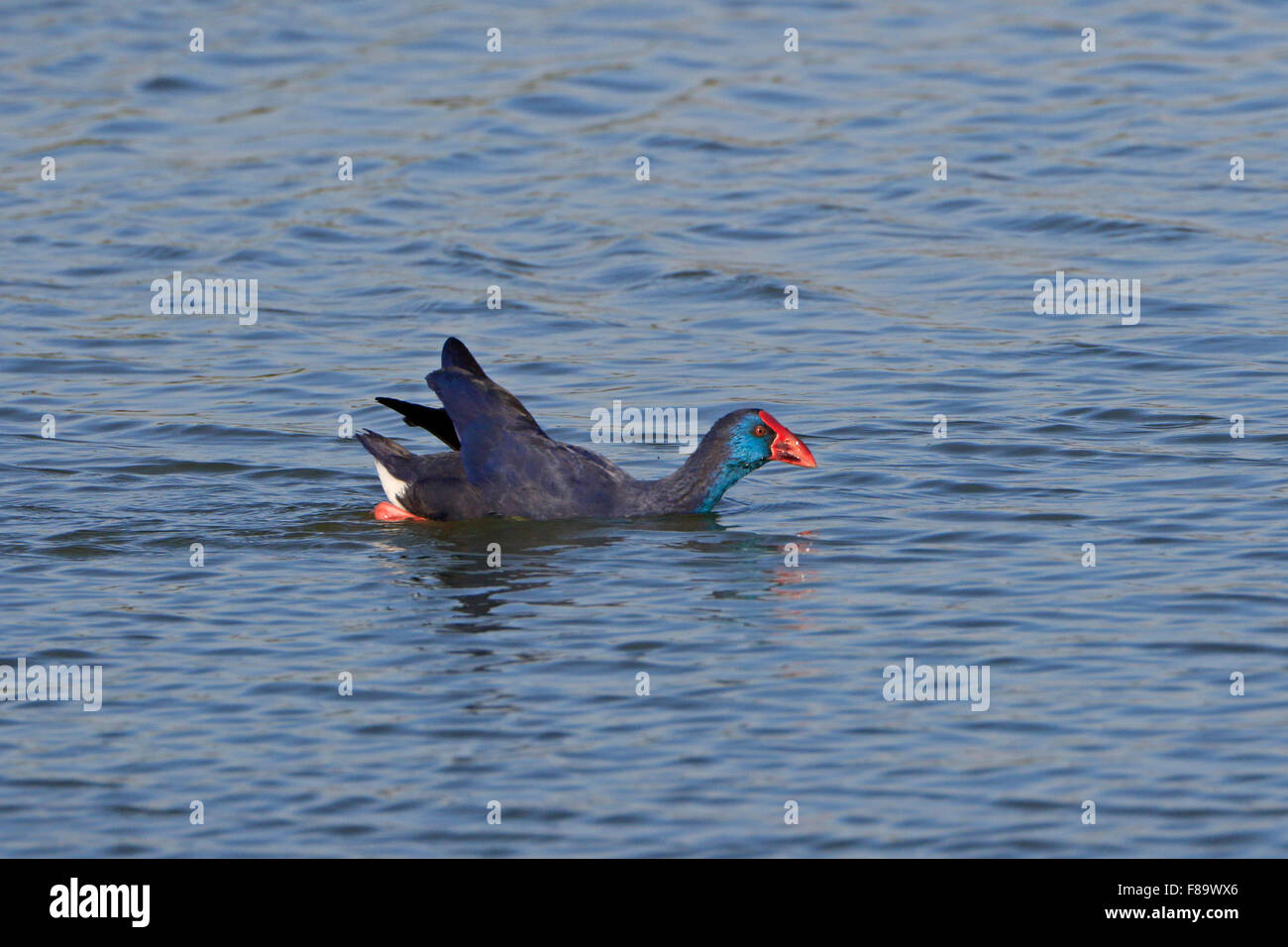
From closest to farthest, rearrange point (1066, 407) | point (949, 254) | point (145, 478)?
point (145, 478)
point (1066, 407)
point (949, 254)

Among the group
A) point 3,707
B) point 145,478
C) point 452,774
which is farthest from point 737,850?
point 145,478

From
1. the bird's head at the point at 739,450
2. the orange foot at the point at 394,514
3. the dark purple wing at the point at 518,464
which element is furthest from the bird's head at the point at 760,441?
the orange foot at the point at 394,514

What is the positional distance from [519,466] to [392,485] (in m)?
0.91

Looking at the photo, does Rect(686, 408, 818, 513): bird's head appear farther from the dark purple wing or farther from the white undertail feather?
the white undertail feather

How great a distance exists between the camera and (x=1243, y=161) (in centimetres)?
2188

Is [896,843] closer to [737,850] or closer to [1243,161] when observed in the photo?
[737,850]

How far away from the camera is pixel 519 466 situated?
12.3 m

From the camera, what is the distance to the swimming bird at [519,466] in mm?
12305

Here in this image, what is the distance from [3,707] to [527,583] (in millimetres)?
3103

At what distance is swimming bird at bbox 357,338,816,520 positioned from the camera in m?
12.3

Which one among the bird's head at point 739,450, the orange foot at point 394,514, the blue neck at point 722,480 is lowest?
the orange foot at point 394,514

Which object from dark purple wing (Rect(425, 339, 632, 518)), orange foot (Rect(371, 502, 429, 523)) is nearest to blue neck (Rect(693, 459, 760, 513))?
dark purple wing (Rect(425, 339, 632, 518))

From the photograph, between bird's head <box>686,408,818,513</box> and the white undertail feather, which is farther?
the white undertail feather

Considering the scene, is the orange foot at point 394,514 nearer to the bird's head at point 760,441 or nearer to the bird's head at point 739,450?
the bird's head at point 739,450
